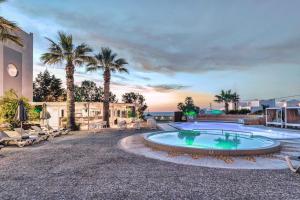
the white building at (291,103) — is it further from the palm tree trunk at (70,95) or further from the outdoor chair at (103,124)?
the palm tree trunk at (70,95)

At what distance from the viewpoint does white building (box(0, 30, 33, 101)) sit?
22.8 metres

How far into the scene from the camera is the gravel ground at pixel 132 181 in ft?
13.4

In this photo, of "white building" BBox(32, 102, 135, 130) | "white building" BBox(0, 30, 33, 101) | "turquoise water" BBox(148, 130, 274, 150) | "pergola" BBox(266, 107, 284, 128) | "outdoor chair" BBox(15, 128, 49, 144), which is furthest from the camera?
"white building" BBox(0, 30, 33, 101)

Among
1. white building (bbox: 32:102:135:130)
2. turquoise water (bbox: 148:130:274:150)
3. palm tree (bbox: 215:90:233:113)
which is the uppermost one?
palm tree (bbox: 215:90:233:113)

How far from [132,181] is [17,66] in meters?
25.9

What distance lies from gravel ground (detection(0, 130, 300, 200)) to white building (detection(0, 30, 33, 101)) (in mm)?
20153

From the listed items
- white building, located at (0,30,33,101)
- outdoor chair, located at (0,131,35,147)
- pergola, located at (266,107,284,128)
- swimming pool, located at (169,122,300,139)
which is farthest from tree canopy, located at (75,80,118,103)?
outdoor chair, located at (0,131,35,147)

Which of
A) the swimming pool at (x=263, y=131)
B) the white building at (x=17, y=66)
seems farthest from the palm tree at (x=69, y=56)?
the swimming pool at (x=263, y=131)

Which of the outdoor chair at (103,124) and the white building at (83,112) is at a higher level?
the white building at (83,112)

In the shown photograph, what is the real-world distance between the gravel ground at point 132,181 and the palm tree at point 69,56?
10683 millimetres

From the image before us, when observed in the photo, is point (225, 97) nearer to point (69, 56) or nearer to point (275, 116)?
point (275, 116)

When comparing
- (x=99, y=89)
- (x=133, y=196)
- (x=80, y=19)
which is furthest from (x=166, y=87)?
(x=133, y=196)

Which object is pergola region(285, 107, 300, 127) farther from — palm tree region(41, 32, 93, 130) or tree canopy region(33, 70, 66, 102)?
tree canopy region(33, 70, 66, 102)

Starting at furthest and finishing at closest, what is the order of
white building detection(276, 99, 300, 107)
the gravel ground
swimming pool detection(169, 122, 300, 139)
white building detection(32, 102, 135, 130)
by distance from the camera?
white building detection(276, 99, 300, 107) → white building detection(32, 102, 135, 130) → swimming pool detection(169, 122, 300, 139) → the gravel ground
